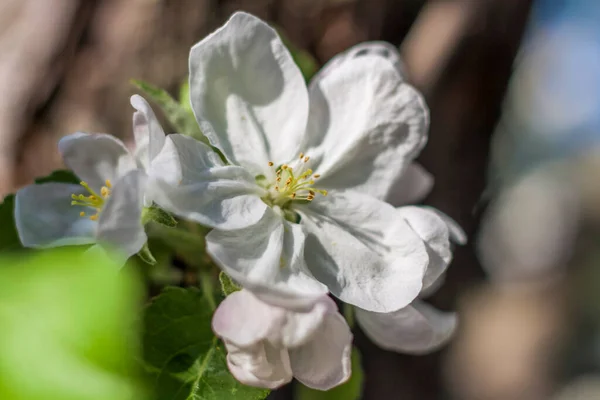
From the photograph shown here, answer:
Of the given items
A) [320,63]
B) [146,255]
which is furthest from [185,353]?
[320,63]

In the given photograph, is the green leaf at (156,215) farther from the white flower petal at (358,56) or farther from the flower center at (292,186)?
the white flower petal at (358,56)

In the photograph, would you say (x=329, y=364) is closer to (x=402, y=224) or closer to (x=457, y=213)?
(x=402, y=224)

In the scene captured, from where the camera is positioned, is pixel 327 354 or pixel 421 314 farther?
pixel 421 314

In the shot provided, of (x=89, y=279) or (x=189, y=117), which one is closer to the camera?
(x=89, y=279)

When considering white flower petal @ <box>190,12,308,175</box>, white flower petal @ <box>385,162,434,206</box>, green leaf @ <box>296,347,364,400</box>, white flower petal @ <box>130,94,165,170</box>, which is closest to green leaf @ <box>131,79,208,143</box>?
white flower petal @ <box>190,12,308,175</box>

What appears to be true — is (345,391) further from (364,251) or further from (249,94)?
(249,94)

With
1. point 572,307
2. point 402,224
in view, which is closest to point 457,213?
point 402,224
